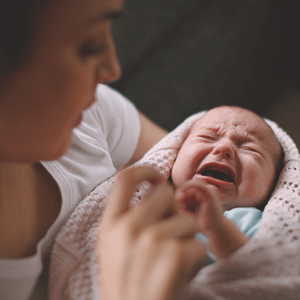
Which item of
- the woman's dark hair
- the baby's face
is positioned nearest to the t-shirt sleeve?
the baby's face

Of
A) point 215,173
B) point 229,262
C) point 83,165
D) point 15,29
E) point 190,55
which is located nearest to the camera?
point 15,29

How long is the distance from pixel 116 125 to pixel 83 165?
0.24 m

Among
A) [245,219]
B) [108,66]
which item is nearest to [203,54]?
[245,219]

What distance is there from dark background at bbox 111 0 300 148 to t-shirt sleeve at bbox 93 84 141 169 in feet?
1.38

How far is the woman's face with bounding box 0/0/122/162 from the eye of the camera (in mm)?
378

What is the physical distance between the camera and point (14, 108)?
41 centimetres

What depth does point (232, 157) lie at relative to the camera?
2.77 ft

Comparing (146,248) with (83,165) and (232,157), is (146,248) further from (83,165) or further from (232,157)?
(232,157)

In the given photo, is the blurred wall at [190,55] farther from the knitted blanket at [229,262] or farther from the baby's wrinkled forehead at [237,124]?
the knitted blanket at [229,262]

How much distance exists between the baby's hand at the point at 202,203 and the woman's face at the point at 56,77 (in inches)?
11.3

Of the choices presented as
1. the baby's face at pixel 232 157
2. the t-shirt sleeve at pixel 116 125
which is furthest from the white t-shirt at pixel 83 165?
the baby's face at pixel 232 157

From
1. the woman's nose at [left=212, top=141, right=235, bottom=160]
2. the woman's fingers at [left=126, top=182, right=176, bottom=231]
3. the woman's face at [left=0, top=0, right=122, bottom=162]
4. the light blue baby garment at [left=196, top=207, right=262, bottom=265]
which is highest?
the woman's face at [left=0, top=0, right=122, bottom=162]

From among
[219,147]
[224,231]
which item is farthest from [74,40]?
[219,147]

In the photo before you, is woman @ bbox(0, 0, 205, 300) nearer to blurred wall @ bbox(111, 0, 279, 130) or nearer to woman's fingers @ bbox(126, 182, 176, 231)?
woman's fingers @ bbox(126, 182, 176, 231)
